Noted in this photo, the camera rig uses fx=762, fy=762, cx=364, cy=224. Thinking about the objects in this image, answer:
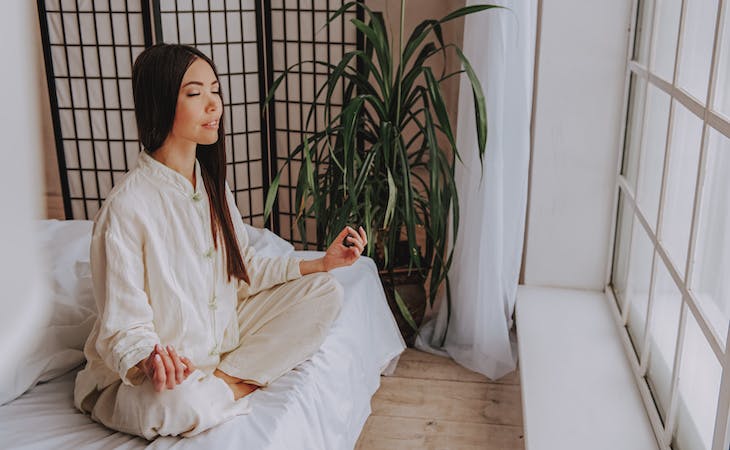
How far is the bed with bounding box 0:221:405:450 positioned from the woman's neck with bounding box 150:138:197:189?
0.41 metres

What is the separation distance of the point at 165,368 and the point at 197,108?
51 centimetres

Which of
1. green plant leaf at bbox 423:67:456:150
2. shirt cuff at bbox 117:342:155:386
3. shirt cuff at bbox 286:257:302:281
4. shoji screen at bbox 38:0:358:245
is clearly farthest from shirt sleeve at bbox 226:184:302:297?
shoji screen at bbox 38:0:358:245

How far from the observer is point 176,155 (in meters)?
1.53

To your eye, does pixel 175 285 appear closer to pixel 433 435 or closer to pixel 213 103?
pixel 213 103

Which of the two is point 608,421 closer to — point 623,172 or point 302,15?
point 623,172

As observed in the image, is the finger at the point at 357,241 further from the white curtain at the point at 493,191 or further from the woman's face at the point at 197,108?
the white curtain at the point at 493,191

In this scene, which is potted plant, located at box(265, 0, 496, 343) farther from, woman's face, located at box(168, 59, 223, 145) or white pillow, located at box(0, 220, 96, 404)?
woman's face, located at box(168, 59, 223, 145)

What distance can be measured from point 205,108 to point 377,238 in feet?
3.86

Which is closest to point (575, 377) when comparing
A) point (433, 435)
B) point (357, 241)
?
point (433, 435)

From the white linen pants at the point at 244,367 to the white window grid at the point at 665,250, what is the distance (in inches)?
29.9

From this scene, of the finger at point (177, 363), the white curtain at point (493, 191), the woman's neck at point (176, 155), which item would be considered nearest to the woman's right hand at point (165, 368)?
the finger at point (177, 363)

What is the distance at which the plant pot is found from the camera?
103 inches

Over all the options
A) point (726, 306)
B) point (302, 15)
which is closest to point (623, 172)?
point (726, 306)

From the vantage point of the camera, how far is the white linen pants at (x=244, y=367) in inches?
55.0
